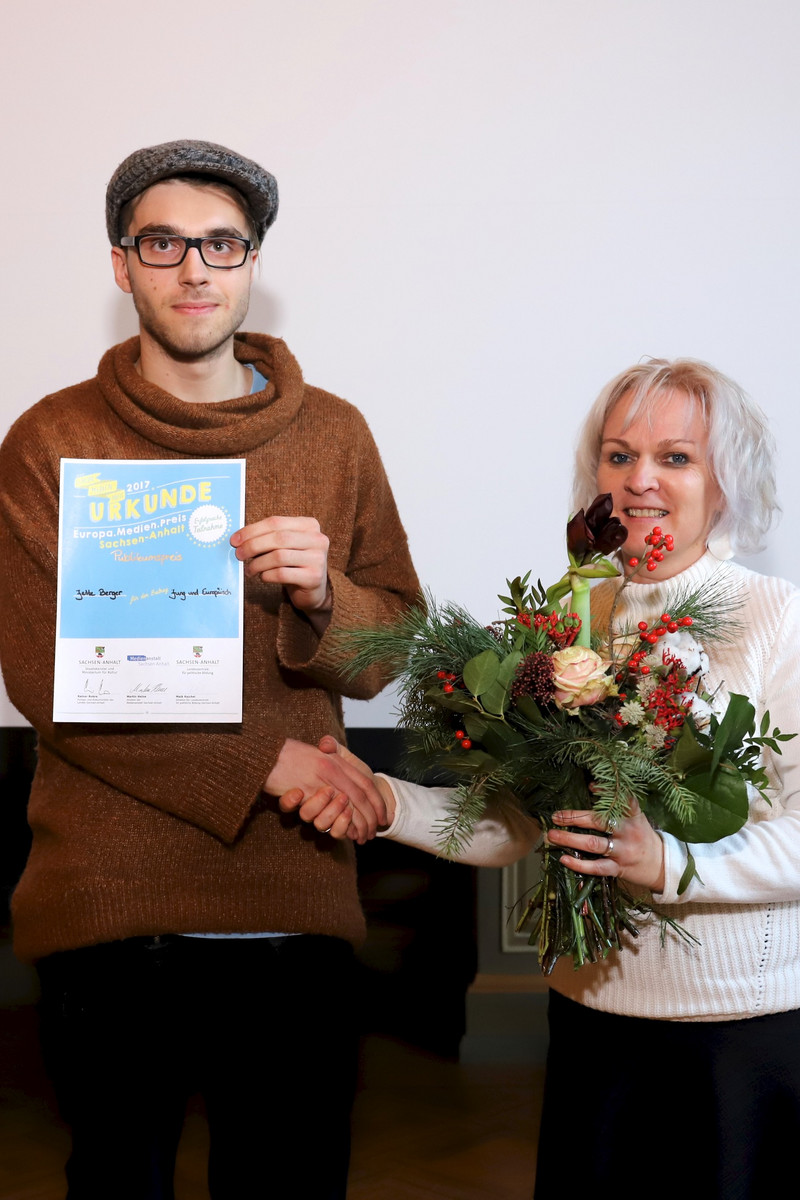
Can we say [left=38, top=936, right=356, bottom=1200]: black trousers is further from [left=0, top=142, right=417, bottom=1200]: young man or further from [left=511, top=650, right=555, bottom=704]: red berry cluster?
[left=511, top=650, right=555, bottom=704]: red berry cluster

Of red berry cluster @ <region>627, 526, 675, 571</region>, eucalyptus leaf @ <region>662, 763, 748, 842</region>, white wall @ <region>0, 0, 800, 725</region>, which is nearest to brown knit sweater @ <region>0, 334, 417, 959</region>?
red berry cluster @ <region>627, 526, 675, 571</region>

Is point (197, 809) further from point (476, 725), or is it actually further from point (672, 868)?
point (672, 868)

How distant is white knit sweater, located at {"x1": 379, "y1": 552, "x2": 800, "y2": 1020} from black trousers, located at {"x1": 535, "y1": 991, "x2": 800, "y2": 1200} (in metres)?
0.03

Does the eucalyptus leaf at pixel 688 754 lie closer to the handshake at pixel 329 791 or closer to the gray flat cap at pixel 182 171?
the handshake at pixel 329 791

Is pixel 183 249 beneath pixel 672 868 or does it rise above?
above

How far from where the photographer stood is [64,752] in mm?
1680

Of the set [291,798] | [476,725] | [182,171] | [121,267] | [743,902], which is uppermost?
[182,171]

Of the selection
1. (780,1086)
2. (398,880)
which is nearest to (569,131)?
(398,880)

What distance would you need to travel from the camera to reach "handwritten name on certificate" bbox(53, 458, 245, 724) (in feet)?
5.30

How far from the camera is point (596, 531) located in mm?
1394

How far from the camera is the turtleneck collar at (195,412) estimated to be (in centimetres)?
172

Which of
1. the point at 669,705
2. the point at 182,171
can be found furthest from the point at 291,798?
the point at 182,171

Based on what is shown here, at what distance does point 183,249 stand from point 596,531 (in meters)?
0.77

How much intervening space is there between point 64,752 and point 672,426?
97cm
